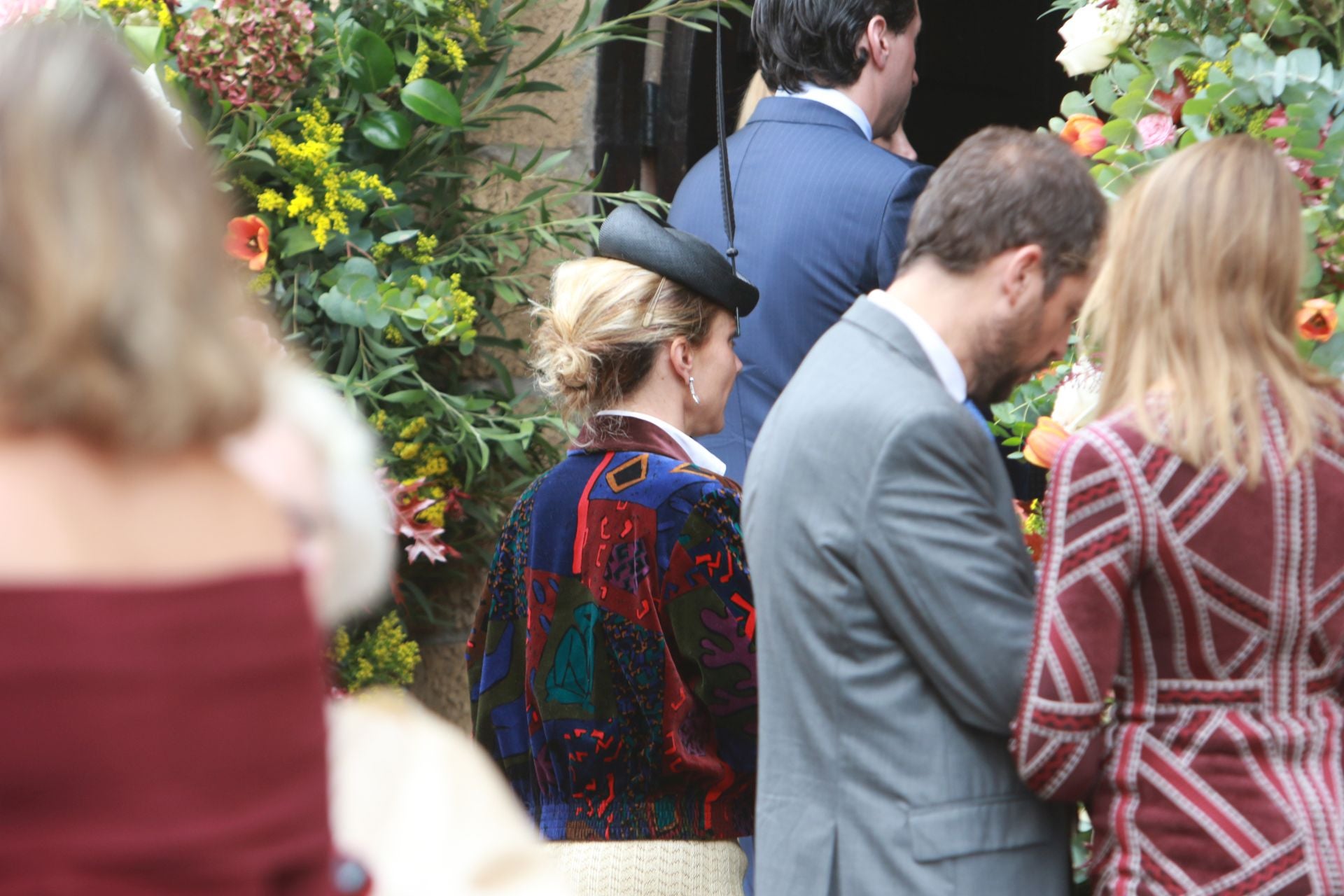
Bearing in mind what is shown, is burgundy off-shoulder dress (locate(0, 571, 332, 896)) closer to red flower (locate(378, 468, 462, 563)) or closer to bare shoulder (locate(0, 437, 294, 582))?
bare shoulder (locate(0, 437, 294, 582))

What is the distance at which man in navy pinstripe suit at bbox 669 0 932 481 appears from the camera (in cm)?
261

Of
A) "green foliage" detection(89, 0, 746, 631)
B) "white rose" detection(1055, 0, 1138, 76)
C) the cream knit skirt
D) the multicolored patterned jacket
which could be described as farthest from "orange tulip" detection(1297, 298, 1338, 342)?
"green foliage" detection(89, 0, 746, 631)

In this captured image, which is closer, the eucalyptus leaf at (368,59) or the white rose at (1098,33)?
the white rose at (1098,33)

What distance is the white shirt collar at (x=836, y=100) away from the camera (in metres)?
2.81

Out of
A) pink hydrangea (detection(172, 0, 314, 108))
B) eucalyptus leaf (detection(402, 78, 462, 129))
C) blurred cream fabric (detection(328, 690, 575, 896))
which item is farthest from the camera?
eucalyptus leaf (detection(402, 78, 462, 129))

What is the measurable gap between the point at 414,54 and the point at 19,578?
84.2 inches

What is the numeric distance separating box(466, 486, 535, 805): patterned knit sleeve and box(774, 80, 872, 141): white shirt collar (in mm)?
991

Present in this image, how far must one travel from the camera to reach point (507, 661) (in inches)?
89.5

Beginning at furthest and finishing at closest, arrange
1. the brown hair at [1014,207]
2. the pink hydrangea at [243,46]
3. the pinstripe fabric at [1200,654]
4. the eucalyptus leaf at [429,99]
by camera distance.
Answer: the eucalyptus leaf at [429,99]
the pink hydrangea at [243,46]
the brown hair at [1014,207]
the pinstripe fabric at [1200,654]

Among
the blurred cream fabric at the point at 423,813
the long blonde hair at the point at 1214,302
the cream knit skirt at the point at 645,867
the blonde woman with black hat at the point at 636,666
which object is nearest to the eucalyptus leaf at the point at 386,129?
the blonde woman with black hat at the point at 636,666

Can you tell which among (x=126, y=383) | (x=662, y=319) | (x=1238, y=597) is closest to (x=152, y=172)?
(x=126, y=383)

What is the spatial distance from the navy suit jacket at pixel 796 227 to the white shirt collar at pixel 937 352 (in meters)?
0.95

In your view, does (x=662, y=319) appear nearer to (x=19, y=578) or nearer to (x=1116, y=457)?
(x=1116, y=457)

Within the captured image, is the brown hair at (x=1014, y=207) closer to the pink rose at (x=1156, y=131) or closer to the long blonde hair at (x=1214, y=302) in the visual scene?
the long blonde hair at (x=1214, y=302)
